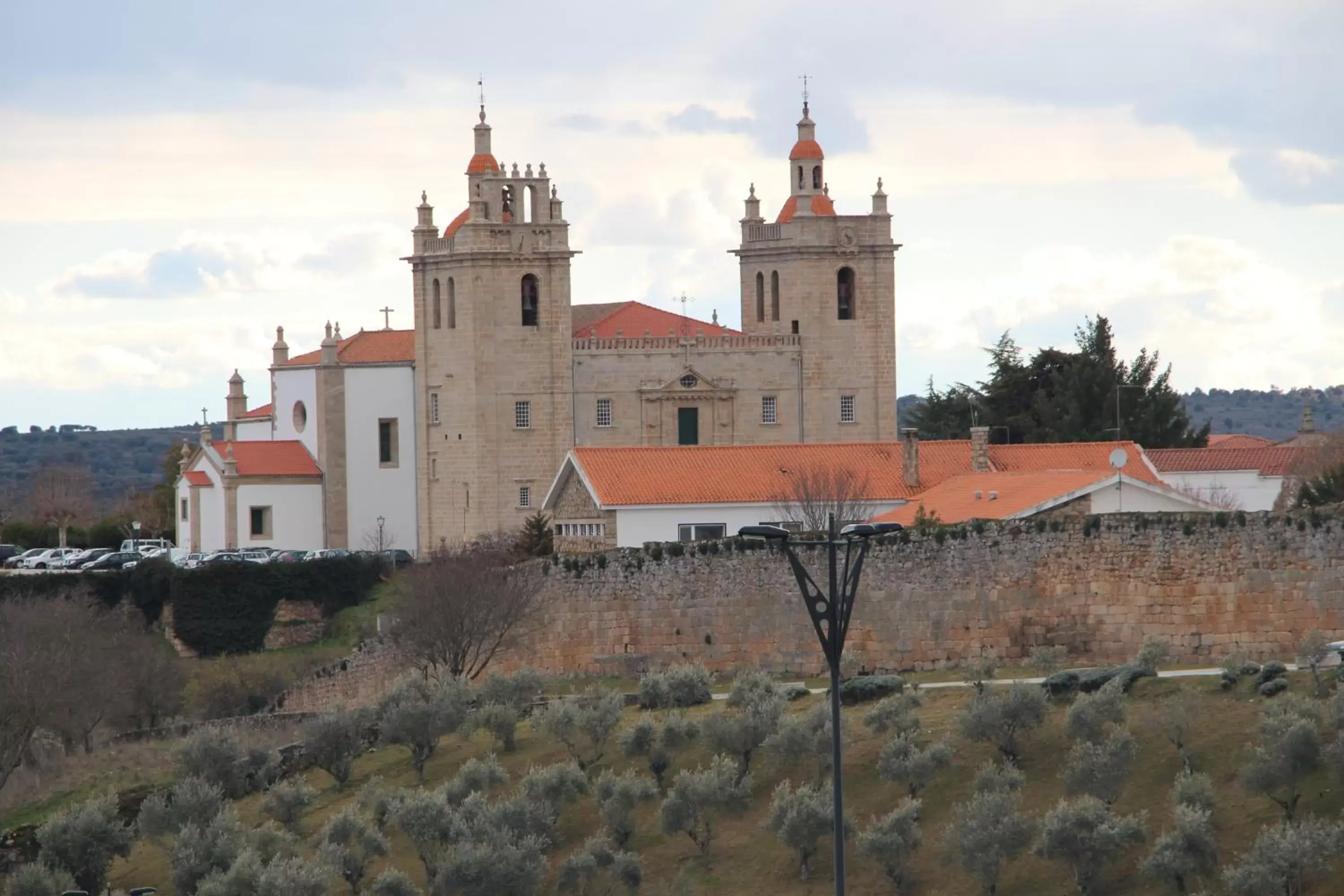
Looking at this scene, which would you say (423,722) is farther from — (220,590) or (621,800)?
(220,590)

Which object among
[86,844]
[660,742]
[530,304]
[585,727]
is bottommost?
[86,844]

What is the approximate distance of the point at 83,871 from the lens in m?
32.8

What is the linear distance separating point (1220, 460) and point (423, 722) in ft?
98.8

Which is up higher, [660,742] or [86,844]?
[660,742]

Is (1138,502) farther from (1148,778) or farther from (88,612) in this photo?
(88,612)

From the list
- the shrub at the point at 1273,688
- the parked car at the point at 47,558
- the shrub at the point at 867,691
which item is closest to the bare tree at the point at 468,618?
the shrub at the point at 867,691

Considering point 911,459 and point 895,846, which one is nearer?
point 895,846

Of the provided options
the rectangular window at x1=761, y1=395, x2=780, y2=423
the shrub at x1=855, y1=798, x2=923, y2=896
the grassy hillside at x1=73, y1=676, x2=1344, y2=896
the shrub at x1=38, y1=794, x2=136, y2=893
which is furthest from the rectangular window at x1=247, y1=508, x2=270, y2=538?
the shrub at x1=855, y1=798, x2=923, y2=896


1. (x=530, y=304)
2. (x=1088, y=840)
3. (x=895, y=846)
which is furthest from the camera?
(x=530, y=304)

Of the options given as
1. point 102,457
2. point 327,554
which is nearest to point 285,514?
point 327,554

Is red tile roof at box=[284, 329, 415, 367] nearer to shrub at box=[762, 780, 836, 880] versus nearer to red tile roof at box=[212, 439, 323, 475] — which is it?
red tile roof at box=[212, 439, 323, 475]

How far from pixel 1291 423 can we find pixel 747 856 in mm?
159242

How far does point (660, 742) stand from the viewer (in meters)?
32.6

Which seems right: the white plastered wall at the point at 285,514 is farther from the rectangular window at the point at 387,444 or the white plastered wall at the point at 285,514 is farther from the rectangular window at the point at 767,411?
the rectangular window at the point at 767,411
